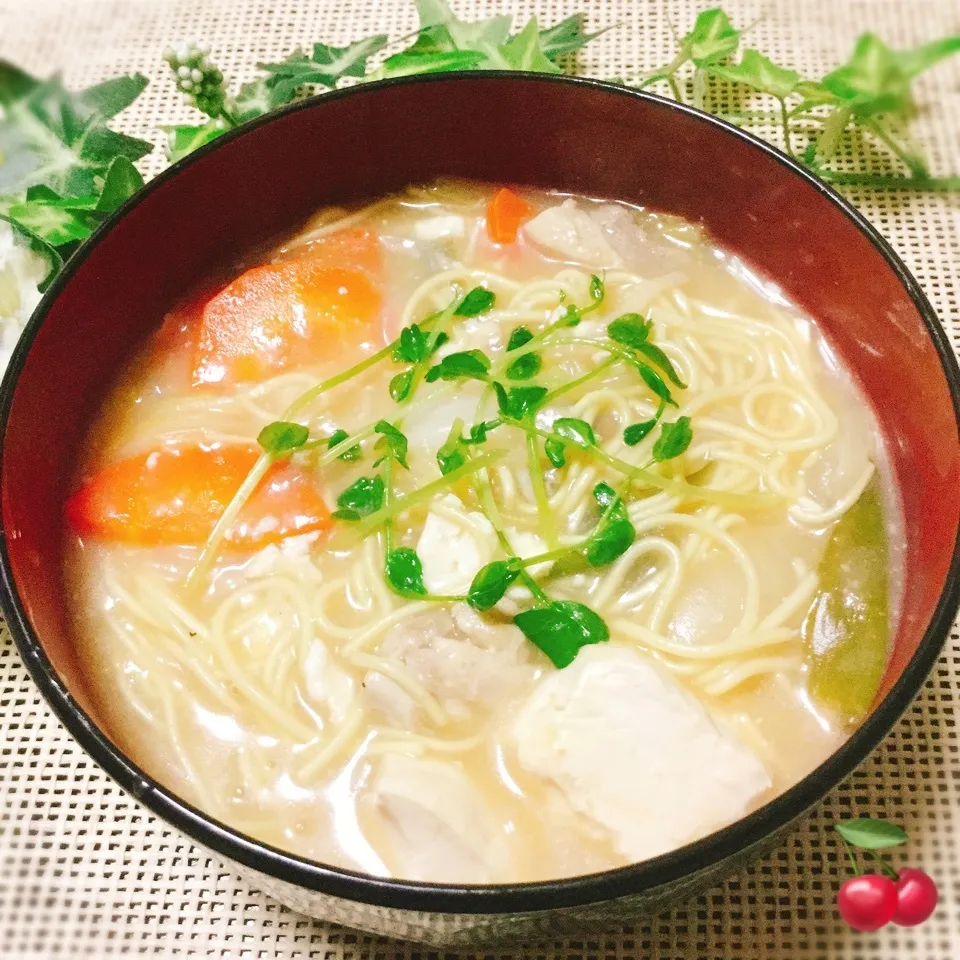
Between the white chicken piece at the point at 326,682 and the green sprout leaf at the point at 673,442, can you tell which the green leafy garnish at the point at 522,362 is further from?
the white chicken piece at the point at 326,682

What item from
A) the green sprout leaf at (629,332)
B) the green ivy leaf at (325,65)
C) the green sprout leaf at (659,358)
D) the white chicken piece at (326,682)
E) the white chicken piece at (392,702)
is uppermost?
the green ivy leaf at (325,65)

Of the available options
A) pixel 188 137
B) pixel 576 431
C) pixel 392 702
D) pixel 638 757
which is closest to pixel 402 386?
pixel 576 431

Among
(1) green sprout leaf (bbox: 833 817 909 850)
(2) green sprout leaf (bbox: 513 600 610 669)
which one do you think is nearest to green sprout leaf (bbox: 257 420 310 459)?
(2) green sprout leaf (bbox: 513 600 610 669)

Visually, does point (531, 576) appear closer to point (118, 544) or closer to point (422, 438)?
point (422, 438)

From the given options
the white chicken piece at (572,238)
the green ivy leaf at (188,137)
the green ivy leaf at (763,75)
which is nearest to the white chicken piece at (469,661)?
the white chicken piece at (572,238)

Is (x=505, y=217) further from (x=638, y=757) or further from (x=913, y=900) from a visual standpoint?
(x=913, y=900)

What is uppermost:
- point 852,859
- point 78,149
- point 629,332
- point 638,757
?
point 78,149

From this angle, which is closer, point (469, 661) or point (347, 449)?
point (469, 661)

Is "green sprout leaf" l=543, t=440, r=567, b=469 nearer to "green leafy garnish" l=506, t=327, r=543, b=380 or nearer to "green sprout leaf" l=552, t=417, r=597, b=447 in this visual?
"green sprout leaf" l=552, t=417, r=597, b=447
